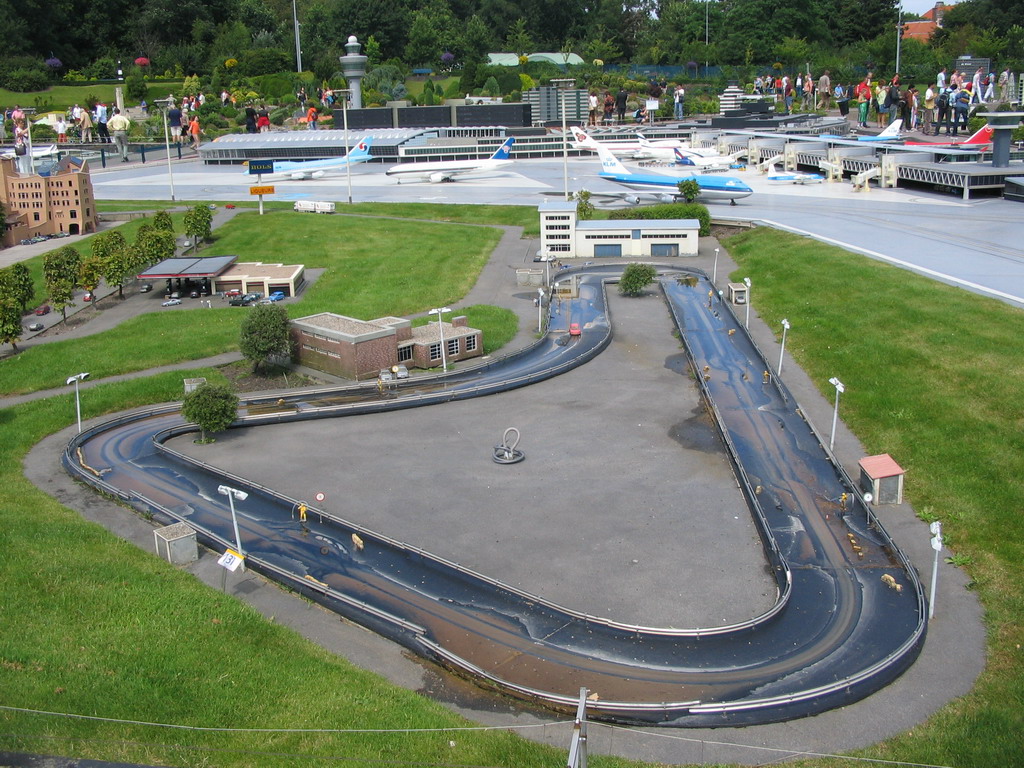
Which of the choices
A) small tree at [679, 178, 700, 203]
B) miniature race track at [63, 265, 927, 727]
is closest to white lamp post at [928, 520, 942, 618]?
miniature race track at [63, 265, 927, 727]

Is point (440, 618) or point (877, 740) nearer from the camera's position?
point (877, 740)

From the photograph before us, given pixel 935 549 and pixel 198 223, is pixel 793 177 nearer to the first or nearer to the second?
pixel 198 223

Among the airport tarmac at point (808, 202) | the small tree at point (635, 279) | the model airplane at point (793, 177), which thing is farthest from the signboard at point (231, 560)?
the model airplane at point (793, 177)

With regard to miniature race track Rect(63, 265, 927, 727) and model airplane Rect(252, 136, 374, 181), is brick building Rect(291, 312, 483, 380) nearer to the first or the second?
miniature race track Rect(63, 265, 927, 727)

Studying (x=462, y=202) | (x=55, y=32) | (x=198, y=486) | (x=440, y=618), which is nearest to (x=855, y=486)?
(x=440, y=618)

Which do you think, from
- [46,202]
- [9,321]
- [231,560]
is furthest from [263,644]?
[46,202]

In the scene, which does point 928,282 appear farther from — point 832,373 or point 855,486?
→ point 855,486
